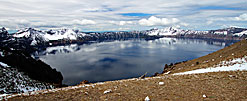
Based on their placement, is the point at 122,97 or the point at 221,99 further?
the point at 122,97

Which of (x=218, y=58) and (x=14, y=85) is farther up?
(x=218, y=58)

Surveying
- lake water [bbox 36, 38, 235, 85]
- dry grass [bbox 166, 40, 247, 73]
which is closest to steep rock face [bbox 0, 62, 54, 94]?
lake water [bbox 36, 38, 235, 85]

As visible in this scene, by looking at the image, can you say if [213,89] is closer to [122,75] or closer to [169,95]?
[169,95]

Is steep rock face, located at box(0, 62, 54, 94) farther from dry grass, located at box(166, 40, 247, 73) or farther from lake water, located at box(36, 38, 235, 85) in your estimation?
dry grass, located at box(166, 40, 247, 73)

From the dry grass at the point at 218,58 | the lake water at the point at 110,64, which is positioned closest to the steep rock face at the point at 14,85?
the lake water at the point at 110,64

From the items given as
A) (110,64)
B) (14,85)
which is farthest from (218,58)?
(110,64)

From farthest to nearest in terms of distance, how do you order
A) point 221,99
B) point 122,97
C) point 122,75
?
point 122,75, point 122,97, point 221,99

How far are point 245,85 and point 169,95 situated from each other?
635cm

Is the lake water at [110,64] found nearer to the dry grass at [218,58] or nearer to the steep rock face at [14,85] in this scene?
the steep rock face at [14,85]

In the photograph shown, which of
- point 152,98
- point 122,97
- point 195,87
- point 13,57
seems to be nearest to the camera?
point 152,98

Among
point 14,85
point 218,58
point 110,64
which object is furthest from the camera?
point 110,64

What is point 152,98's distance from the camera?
9617 mm

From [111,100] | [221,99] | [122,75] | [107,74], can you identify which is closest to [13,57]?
[107,74]

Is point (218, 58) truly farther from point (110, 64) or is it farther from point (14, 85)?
point (110, 64)
